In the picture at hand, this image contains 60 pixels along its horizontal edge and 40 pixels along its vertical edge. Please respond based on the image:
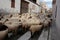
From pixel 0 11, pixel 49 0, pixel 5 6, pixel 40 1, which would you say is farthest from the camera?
pixel 40 1

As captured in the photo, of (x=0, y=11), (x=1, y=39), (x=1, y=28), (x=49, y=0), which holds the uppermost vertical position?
(x=49, y=0)

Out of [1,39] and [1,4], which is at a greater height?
[1,4]

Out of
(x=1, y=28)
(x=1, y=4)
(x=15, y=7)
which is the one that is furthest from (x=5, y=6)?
(x=1, y=28)

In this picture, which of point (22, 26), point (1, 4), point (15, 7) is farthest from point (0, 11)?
point (15, 7)

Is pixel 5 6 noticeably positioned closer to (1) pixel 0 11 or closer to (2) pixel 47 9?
(1) pixel 0 11

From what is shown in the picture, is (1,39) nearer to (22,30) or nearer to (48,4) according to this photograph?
(22,30)

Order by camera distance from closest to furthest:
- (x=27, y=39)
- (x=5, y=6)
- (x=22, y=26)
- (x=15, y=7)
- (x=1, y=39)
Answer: (x=1, y=39) → (x=27, y=39) → (x=22, y=26) → (x=5, y=6) → (x=15, y=7)

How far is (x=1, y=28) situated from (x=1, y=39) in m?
0.27

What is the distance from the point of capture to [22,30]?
446cm

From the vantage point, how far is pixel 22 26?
4.44m

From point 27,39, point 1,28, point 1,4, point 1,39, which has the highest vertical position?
point 1,4

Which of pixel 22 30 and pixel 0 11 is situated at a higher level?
pixel 0 11

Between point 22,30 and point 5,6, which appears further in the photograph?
point 5,6

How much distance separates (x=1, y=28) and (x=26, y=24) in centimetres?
206
